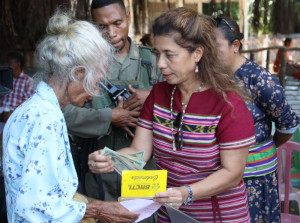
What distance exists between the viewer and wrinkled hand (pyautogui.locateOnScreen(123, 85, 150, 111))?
95.7 inches

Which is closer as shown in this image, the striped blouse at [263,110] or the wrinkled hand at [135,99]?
the striped blouse at [263,110]

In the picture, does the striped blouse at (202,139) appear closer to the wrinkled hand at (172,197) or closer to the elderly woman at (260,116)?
the wrinkled hand at (172,197)

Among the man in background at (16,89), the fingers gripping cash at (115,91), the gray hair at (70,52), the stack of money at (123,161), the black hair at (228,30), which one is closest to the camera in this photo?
the gray hair at (70,52)

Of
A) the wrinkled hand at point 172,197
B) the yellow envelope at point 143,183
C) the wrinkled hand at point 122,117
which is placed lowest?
the wrinkled hand at point 172,197

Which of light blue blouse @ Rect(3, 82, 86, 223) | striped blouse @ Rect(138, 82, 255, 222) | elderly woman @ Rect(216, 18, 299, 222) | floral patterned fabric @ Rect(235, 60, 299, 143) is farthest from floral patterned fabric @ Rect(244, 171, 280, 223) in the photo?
light blue blouse @ Rect(3, 82, 86, 223)

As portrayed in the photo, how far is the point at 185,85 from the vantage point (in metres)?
1.99

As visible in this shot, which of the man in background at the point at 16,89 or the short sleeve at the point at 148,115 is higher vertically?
the short sleeve at the point at 148,115

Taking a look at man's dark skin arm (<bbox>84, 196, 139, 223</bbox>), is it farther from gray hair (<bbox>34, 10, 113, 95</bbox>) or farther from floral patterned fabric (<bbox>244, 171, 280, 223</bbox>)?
floral patterned fabric (<bbox>244, 171, 280, 223</bbox>)

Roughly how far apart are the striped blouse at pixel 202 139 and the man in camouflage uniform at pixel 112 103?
0.37 m

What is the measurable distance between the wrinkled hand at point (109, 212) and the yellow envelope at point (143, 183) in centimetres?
8

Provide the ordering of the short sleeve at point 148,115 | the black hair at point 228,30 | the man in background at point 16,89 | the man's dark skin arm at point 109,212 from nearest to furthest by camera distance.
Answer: the man's dark skin arm at point 109,212 < the short sleeve at point 148,115 < the black hair at point 228,30 < the man in background at point 16,89

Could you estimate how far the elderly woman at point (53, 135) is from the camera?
1.50 metres

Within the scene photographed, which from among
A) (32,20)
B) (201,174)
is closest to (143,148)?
(201,174)

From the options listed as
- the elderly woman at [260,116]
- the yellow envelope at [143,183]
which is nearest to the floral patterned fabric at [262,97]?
the elderly woman at [260,116]
